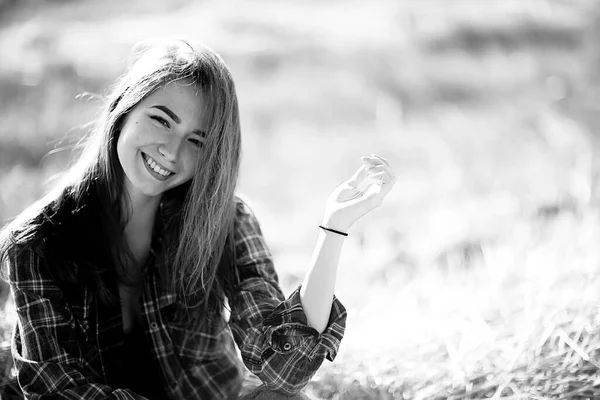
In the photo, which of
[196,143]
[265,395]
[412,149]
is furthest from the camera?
[412,149]

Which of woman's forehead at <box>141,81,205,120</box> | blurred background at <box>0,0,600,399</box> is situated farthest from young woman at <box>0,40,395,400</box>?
blurred background at <box>0,0,600,399</box>

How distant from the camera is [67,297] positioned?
1.38m

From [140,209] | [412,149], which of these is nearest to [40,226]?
[140,209]

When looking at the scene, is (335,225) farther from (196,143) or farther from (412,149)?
(412,149)

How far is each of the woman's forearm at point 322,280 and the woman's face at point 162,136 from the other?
0.32 meters

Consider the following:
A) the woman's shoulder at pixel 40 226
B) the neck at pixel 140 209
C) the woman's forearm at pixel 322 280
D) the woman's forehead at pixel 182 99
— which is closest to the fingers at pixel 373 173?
the woman's forearm at pixel 322 280

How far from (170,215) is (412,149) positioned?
8.25 feet

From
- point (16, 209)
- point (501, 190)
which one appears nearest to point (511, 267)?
point (501, 190)

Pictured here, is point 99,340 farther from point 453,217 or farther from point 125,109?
point 453,217

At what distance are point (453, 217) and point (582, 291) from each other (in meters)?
1.14

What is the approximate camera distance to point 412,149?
12.6ft

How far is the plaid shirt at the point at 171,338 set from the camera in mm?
1293

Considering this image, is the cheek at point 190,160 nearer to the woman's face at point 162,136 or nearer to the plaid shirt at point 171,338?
the woman's face at point 162,136

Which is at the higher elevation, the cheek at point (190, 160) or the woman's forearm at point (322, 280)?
the cheek at point (190, 160)
